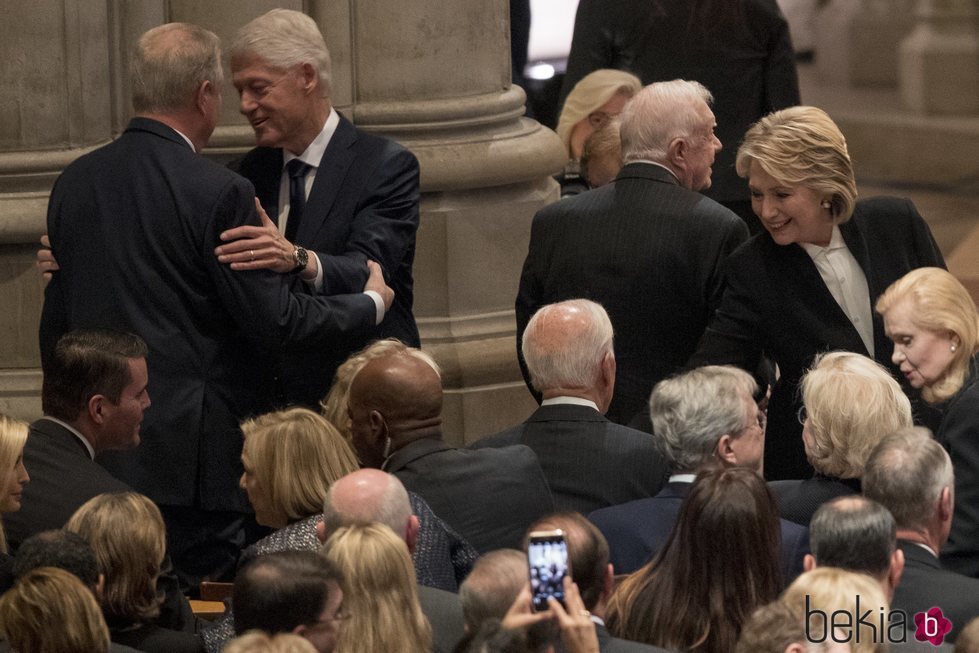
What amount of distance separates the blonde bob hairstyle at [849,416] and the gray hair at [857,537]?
642 millimetres

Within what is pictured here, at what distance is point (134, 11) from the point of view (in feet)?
23.2

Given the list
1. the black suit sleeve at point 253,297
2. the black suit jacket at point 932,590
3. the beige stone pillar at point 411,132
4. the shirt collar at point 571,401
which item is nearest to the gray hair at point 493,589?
the black suit jacket at point 932,590

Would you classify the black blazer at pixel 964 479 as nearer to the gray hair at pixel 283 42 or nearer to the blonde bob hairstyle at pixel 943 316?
the blonde bob hairstyle at pixel 943 316

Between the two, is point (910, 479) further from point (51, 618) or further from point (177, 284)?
point (177, 284)

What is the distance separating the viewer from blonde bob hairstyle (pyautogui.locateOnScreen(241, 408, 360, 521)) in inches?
199

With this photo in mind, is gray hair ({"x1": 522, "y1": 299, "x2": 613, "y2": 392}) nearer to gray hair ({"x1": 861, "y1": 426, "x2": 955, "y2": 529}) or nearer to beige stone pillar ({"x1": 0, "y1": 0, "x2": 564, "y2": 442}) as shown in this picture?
gray hair ({"x1": 861, "y1": 426, "x2": 955, "y2": 529})

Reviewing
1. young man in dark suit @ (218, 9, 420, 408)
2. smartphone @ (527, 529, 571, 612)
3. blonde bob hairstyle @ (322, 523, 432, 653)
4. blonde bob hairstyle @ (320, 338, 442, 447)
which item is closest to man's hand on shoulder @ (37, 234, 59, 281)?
young man in dark suit @ (218, 9, 420, 408)

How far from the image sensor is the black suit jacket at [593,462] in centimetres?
525

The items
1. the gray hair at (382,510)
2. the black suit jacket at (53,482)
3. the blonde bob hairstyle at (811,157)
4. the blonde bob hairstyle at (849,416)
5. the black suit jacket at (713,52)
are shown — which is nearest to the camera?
the gray hair at (382,510)

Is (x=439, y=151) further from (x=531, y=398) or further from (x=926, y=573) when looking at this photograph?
(x=926, y=573)

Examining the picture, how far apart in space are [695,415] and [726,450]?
0.38ft

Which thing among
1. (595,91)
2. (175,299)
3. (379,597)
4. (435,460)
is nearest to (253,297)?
(175,299)

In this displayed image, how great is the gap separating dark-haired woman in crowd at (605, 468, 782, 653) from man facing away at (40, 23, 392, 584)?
1627 millimetres

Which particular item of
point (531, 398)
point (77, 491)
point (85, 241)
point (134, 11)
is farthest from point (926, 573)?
point (134, 11)
